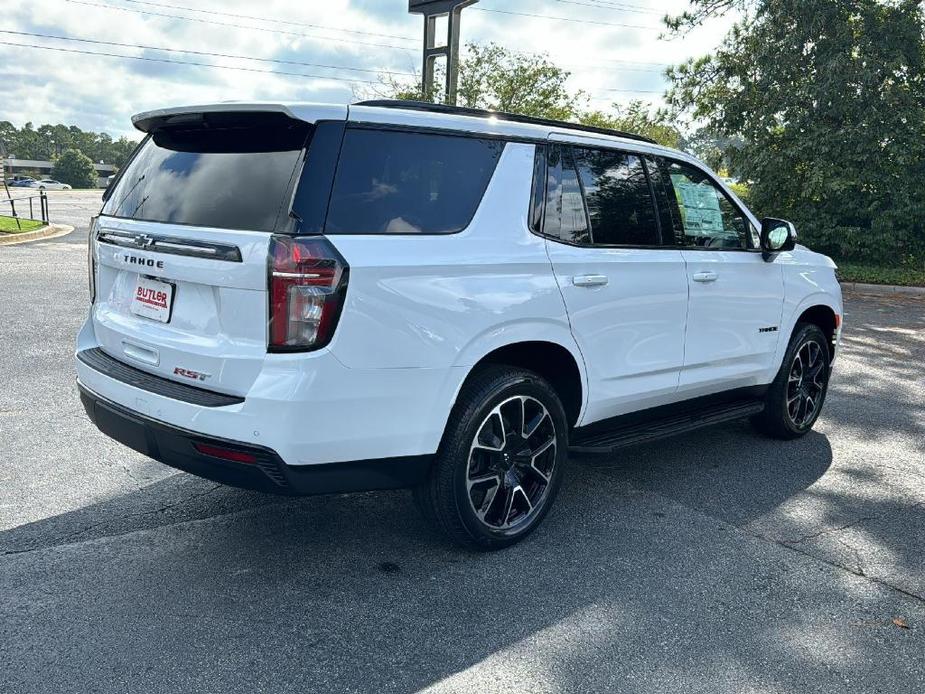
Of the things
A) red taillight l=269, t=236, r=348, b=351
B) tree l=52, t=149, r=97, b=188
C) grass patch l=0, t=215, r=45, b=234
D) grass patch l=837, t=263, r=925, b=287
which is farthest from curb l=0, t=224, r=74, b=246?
tree l=52, t=149, r=97, b=188

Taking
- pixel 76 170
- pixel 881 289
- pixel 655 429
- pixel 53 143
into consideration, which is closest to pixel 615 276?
pixel 655 429

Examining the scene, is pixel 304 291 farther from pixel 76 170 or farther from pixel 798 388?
pixel 76 170

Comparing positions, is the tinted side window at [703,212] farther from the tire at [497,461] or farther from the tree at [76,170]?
the tree at [76,170]

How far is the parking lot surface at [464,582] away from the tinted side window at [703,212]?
1383 millimetres

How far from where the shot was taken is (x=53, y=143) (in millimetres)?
154500

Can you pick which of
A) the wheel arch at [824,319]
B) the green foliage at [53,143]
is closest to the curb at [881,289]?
the wheel arch at [824,319]

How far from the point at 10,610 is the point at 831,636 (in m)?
3.05

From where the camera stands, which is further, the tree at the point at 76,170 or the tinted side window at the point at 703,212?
the tree at the point at 76,170

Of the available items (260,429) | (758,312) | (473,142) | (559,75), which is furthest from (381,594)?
(559,75)

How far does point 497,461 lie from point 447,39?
60.6ft

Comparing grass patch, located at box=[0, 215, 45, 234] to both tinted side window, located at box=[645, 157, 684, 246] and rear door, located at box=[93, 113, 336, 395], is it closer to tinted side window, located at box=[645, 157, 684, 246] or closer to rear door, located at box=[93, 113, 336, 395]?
rear door, located at box=[93, 113, 336, 395]

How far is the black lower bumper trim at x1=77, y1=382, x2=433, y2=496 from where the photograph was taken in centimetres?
290

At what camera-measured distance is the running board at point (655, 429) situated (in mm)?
3975

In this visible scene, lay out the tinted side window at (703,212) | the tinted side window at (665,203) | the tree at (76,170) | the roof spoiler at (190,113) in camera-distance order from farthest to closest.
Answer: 1. the tree at (76,170)
2. the tinted side window at (703,212)
3. the tinted side window at (665,203)
4. the roof spoiler at (190,113)
